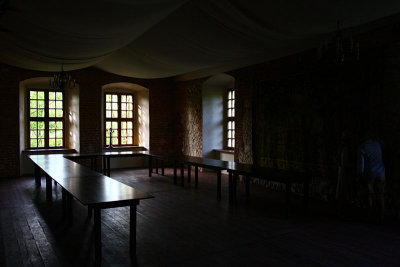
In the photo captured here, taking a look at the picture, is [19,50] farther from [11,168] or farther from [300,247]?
[300,247]

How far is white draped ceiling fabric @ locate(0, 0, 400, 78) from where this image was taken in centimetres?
431

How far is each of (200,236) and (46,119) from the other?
808cm

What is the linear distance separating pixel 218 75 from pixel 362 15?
5.52 meters

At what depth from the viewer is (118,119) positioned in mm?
12031

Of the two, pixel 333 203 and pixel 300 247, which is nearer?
pixel 300 247

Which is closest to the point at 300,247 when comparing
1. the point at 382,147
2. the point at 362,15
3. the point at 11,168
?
the point at 382,147

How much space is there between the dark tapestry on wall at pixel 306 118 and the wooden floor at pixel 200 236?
0.94m

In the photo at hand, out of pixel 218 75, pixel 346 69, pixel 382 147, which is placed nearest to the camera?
pixel 382 147

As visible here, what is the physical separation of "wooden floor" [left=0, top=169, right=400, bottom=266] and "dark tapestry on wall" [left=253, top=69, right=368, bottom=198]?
0.94 m

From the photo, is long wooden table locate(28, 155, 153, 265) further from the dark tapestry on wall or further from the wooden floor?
the dark tapestry on wall

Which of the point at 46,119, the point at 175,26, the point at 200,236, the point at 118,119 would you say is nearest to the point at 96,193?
the point at 200,236

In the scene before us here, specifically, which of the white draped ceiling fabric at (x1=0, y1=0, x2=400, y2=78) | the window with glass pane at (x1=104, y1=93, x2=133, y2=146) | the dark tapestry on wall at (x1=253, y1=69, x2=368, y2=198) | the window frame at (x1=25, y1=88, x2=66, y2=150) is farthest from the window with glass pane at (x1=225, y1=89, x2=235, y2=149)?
the window frame at (x1=25, y1=88, x2=66, y2=150)

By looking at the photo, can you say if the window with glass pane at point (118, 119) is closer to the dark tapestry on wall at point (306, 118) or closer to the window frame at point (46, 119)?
the window frame at point (46, 119)

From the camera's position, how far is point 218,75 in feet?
32.7
